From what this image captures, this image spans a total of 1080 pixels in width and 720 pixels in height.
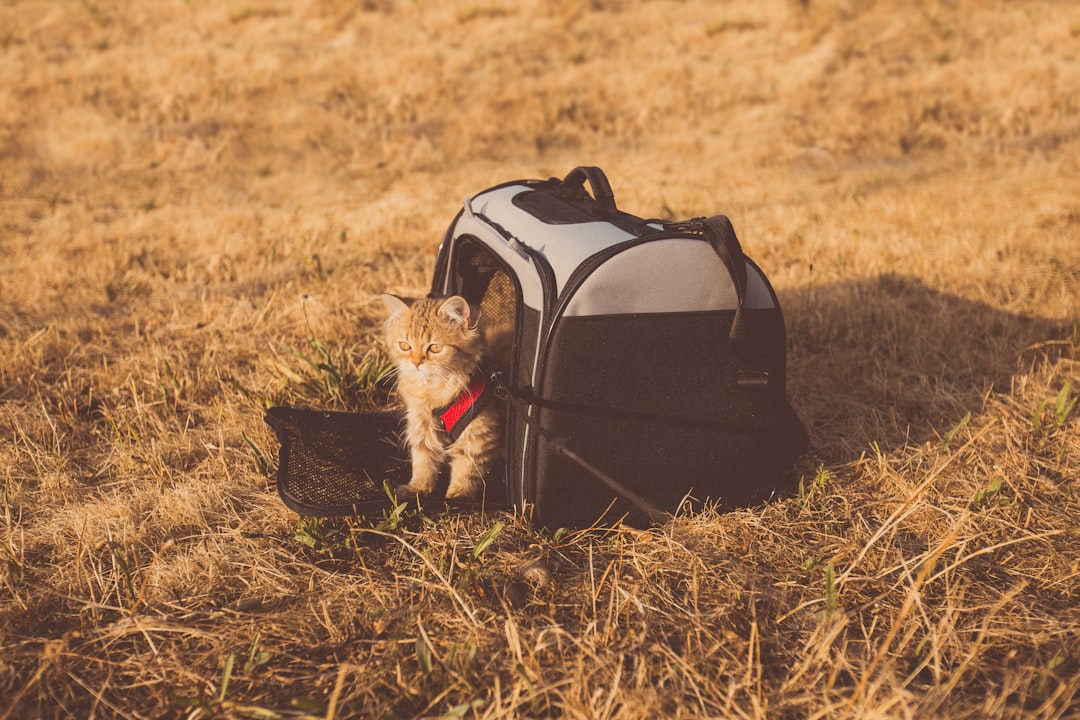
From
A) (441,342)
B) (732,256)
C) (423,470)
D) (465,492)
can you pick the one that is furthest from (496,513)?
(732,256)

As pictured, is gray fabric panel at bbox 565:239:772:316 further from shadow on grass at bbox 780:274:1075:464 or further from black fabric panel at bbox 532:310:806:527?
shadow on grass at bbox 780:274:1075:464

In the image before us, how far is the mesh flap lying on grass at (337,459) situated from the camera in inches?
89.6

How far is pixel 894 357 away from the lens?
11.3ft

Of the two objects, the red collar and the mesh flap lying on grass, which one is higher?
the red collar

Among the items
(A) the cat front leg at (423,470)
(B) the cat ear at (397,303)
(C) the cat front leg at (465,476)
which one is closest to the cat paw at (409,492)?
(A) the cat front leg at (423,470)

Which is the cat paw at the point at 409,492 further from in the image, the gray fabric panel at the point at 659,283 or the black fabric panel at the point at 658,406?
the gray fabric panel at the point at 659,283

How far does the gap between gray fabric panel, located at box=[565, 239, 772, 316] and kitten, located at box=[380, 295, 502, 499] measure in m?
0.57

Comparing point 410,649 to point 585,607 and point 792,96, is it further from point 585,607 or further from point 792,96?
point 792,96

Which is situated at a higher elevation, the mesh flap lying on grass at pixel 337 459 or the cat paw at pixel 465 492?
the mesh flap lying on grass at pixel 337 459

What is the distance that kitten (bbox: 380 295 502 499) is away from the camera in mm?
2401

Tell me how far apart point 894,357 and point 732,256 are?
189cm

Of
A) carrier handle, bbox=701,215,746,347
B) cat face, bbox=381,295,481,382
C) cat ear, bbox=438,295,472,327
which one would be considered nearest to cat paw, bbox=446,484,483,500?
cat face, bbox=381,295,481,382

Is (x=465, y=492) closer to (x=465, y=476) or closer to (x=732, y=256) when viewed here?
(x=465, y=476)

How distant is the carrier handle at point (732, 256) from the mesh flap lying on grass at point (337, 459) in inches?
52.1
